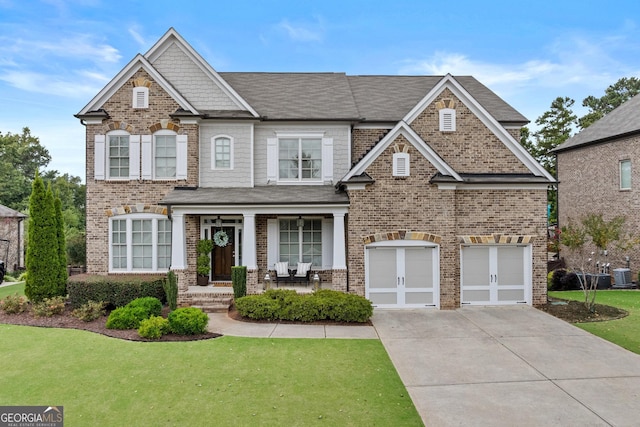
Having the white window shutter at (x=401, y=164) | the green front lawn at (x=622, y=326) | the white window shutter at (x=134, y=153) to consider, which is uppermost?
the white window shutter at (x=134, y=153)

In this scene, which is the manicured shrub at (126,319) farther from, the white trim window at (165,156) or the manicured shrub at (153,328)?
the white trim window at (165,156)

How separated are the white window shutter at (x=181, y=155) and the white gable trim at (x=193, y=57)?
2525 millimetres

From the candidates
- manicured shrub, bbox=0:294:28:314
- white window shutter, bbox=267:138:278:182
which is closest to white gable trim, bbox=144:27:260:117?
white window shutter, bbox=267:138:278:182

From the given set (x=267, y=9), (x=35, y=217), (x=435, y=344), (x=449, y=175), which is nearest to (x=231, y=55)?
(x=267, y=9)

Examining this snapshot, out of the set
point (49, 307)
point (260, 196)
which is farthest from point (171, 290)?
point (260, 196)

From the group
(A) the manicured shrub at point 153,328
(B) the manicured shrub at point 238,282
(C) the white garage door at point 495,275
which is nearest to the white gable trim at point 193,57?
(B) the manicured shrub at point 238,282

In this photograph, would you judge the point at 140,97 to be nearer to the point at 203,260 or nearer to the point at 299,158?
the point at 299,158

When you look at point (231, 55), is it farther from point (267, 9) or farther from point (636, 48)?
point (636, 48)

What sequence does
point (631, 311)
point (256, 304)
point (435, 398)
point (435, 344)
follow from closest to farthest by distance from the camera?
point (435, 398) → point (435, 344) → point (256, 304) → point (631, 311)

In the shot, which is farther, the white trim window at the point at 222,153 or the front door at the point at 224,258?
the front door at the point at 224,258

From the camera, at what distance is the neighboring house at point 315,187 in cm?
1328

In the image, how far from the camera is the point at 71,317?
1203cm

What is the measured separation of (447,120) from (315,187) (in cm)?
563

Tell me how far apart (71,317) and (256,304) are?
19.3ft
